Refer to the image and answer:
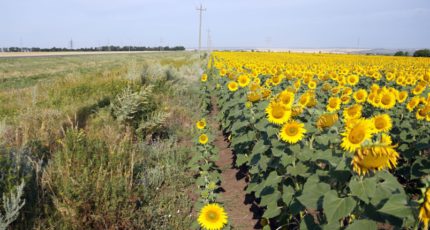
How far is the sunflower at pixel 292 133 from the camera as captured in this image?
2695mm

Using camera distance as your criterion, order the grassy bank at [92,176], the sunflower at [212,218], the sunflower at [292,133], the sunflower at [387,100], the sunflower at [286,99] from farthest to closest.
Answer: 1. the sunflower at [387,100]
2. the grassy bank at [92,176]
3. the sunflower at [286,99]
4. the sunflower at [212,218]
5. the sunflower at [292,133]

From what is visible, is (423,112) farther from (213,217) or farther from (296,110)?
(213,217)

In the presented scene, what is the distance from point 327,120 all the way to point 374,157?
86cm

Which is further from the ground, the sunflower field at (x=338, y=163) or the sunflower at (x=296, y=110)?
the sunflower at (x=296, y=110)

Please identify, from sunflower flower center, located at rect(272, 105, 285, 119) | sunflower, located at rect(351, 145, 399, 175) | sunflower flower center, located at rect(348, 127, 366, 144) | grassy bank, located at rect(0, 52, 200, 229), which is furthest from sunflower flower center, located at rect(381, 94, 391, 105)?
sunflower, located at rect(351, 145, 399, 175)

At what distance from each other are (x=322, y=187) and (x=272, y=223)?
1.75m

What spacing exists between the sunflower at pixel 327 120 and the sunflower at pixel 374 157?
0.77 m

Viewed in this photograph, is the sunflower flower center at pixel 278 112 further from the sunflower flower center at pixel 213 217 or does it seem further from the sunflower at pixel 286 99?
the sunflower flower center at pixel 213 217

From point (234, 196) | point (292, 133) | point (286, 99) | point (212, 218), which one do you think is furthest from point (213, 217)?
point (234, 196)

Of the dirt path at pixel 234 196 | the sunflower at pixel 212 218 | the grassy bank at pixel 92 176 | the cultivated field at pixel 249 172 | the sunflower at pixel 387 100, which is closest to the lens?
the cultivated field at pixel 249 172

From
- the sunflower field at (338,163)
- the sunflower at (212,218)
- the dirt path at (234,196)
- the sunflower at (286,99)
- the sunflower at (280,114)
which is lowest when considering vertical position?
the dirt path at (234,196)

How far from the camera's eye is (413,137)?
4.38m

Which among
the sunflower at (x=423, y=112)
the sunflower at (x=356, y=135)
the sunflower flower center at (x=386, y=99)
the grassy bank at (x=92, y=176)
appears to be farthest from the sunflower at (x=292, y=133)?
the sunflower flower center at (x=386, y=99)

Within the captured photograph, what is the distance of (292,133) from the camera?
272 cm
